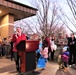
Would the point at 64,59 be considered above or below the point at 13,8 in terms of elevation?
below

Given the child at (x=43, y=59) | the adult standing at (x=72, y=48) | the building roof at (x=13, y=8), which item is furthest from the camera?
the building roof at (x=13, y=8)

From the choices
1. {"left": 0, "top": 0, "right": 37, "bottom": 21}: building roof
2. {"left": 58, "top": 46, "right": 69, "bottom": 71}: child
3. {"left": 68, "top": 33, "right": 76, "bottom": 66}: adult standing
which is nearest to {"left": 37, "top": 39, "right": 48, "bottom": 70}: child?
{"left": 58, "top": 46, "right": 69, "bottom": 71}: child

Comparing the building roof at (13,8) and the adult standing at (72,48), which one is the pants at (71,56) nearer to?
the adult standing at (72,48)

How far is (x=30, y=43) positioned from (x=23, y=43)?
28 centimetres

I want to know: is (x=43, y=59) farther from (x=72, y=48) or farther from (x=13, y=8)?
(x=13, y=8)

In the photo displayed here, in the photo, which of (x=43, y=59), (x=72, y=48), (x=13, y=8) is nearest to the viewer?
(x=43, y=59)

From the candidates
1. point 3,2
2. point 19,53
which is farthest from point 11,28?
point 19,53

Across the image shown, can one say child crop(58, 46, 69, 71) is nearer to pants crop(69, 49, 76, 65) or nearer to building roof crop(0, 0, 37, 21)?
pants crop(69, 49, 76, 65)

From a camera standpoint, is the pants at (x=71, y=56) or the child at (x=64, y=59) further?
the pants at (x=71, y=56)

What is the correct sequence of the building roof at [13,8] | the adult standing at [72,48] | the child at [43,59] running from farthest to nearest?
the building roof at [13,8], the adult standing at [72,48], the child at [43,59]

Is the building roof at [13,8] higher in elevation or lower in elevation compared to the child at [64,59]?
higher

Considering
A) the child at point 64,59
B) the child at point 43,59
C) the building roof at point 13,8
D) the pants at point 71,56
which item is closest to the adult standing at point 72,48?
the pants at point 71,56

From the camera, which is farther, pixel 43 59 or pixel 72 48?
pixel 72 48

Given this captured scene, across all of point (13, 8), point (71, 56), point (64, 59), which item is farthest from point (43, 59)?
point (13, 8)
